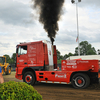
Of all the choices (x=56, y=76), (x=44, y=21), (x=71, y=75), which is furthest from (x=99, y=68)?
(x=44, y=21)

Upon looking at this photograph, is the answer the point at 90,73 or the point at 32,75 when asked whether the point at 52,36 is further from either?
the point at 90,73

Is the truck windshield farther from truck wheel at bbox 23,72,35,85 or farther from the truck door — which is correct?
truck wheel at bbox 23,72,35,85

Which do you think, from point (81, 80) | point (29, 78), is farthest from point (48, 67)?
point (81, 80)

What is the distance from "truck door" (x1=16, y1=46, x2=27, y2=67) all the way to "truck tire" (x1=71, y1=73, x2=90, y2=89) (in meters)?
3.56

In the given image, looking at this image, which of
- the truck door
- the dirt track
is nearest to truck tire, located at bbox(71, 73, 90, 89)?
the dirt track

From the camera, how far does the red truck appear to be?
766 cm

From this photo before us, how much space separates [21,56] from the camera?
927 cm

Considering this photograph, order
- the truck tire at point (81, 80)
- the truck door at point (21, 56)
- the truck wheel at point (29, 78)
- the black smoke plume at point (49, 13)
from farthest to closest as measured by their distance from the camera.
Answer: the black smoke plume at point (49, 13) < the truck door at point (21, 56) < the truck wheel at point (29, 78) < the truck tire at point (81, 80)

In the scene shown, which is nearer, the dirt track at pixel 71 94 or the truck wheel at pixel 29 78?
the dirt track at pixel 71 94

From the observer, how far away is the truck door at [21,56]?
9148 mm

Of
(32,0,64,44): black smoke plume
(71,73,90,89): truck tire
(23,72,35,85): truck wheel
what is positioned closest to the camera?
(71,73,90,89): truck tire

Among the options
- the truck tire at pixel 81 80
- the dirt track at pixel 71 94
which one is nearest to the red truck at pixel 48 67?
the truck tire at pixel 81 80

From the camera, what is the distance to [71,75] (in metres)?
7.99

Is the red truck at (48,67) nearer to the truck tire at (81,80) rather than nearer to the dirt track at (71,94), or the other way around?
the truck tire at (81,80)
